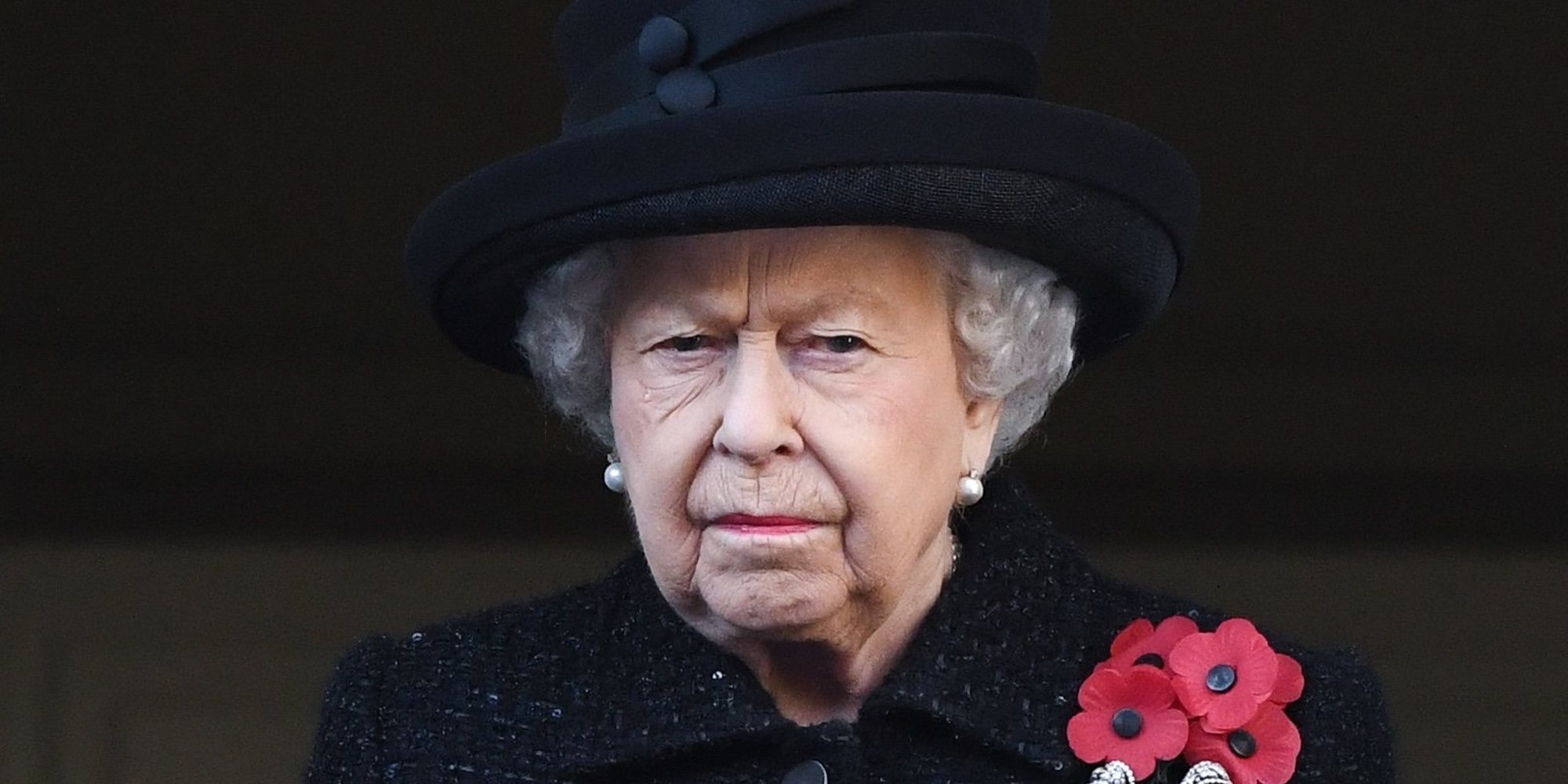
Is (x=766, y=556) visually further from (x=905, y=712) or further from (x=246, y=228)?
(x=246, y=228)

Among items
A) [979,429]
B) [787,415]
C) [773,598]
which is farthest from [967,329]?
[773,598]

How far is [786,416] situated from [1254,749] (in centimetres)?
63

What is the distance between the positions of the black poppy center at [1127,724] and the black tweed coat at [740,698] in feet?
0.18

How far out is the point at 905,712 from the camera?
3076mm

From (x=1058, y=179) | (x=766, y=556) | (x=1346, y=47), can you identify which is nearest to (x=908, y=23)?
(x=1058, y=179)

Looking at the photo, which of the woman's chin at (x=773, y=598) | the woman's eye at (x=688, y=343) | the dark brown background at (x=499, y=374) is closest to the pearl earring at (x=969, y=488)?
the woman's chin at (x=773, y=598)

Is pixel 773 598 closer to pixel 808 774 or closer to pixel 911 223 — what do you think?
pixel 808 774

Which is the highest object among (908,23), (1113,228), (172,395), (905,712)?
(172,395)

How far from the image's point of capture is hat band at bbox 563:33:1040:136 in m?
2.89

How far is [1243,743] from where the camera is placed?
304 cm

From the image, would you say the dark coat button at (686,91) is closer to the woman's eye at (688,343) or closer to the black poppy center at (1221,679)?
the woman's eye at (688,343)

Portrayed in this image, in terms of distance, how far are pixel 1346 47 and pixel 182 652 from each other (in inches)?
91.3

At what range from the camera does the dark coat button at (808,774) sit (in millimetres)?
3004

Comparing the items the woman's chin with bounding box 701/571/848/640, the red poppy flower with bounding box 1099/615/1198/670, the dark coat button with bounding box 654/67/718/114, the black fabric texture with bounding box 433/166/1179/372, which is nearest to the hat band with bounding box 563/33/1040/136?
the dark coat button with bounding box 654/67/718/114
